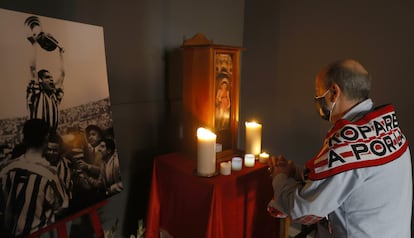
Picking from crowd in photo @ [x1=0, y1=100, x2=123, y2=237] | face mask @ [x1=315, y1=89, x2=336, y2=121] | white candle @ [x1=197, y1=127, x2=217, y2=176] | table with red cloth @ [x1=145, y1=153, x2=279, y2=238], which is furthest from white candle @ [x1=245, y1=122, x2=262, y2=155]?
crowd in photo @ [x1=0, y1=100, x2=123, y2=237]

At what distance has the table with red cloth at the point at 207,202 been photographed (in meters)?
1.31

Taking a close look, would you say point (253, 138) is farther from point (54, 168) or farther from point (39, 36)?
point (39, 36)

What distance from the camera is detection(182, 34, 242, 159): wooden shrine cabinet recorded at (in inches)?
59.3

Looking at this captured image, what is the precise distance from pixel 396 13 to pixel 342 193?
1308mm

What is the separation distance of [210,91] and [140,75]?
0.49 metres

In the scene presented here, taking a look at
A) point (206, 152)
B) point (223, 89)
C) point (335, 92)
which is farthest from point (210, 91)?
point (335, 92)

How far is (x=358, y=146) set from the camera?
983 mm

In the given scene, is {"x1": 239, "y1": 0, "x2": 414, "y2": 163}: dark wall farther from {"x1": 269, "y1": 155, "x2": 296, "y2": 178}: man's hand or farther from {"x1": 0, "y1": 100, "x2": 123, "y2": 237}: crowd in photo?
{"x1": 0, "y1": 100, "x2": 123, "y2": 237}: crowd in photo

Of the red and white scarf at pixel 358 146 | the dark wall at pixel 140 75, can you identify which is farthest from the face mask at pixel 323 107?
the dark wall at pixel 140 75

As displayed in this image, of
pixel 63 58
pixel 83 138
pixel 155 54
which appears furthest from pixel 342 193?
pixel 155 54

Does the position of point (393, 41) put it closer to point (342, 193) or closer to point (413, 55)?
point (413, 55)

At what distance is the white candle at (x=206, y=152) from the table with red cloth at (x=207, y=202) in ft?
0.13

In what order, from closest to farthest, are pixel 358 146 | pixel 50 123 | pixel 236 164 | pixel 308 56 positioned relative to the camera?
1. pixel 358 146
2. pixel 50 123
3. pixel 236 164
4. pixel 308 56

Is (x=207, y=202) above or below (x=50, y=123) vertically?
below
